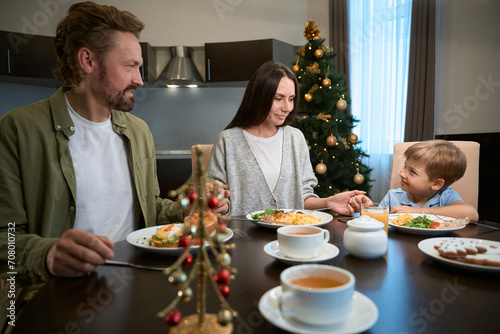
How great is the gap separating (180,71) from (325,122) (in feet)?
7.35

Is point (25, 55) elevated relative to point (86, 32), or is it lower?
elevated

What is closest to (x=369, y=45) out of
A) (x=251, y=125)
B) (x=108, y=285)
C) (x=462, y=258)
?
(x=251, y=125)

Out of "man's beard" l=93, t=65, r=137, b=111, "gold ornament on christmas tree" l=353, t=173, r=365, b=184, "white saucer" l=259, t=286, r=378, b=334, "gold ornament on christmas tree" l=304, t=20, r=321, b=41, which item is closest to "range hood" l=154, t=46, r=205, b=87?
"gold ornament on christmas tree" l=304, t=20, r=321, b=41

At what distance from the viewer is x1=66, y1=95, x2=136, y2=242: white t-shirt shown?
133cm

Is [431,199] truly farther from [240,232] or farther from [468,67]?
[468,67]

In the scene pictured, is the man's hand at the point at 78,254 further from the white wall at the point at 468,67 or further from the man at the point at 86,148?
the white wall at the point at 468,67

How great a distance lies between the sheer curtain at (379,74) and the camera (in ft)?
14.2

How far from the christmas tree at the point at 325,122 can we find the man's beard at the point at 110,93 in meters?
2.59

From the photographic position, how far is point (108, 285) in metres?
0.72

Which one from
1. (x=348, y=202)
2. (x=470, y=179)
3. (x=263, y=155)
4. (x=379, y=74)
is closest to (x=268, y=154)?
(x=263, y=155)

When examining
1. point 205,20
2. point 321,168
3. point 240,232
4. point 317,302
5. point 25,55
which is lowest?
point 321,168

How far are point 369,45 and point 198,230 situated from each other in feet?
15.8

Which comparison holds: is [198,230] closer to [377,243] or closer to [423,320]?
[423,320]

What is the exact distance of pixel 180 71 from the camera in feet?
15.2
